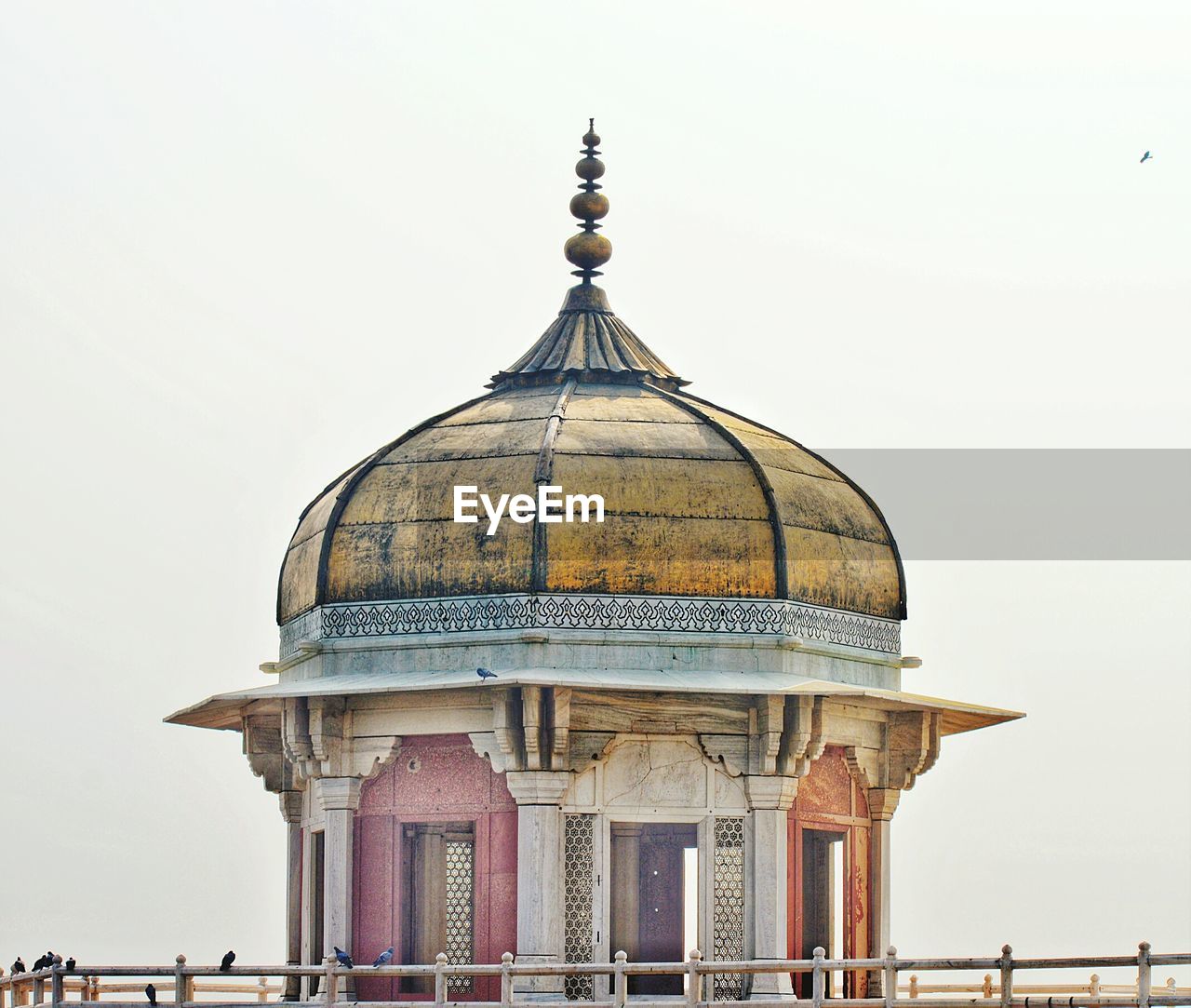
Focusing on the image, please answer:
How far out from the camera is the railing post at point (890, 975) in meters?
26.9

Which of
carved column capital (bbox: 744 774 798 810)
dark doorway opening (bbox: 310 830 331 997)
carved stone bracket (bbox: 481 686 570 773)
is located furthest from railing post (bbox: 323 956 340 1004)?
carved column capital (bbox: 744 774 798 810)

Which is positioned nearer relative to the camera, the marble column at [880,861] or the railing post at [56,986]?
the railing post at [56,986]

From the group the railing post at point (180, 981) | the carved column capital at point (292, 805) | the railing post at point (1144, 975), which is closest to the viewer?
the railing post at point (1144, 975)

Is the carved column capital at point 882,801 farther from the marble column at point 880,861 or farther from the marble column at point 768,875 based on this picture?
the marble column at point 768,875

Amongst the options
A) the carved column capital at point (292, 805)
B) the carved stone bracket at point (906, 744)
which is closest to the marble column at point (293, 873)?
the carved column capital at point (292, 805)

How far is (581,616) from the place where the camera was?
95.7 ft

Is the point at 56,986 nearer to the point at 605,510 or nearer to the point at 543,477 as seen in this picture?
the point at 543,477

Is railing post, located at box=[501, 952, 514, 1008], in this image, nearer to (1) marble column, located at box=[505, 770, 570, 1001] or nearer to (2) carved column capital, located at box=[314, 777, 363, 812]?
(1) marble column, located at box=[505, 770, 570, 1001]

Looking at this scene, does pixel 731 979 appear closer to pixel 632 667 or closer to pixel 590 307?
pixel 632 667

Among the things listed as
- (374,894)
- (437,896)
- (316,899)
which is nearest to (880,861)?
(437,896)

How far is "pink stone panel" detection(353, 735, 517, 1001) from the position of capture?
29.1 m

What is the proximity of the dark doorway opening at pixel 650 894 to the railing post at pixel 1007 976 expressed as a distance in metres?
3.90

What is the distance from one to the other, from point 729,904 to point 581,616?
3273 millimetres

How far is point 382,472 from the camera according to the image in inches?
1208
